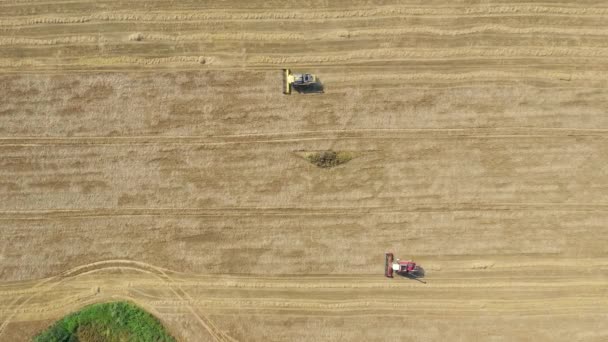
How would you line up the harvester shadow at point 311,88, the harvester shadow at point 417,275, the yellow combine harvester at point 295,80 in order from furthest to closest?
the harvester shadow at point 311,88 < the harvester shadow at point 417,275 < the yellow combine harvester at point 295,80

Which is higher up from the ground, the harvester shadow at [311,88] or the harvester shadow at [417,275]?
the harvester shadow at [311,88]

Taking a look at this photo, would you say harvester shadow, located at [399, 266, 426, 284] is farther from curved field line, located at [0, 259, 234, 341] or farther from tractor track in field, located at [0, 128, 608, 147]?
curved field line, located at [0, 259, 234, 341]

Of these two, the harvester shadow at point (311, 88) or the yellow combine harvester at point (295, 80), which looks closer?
the yellow combine harvester at point (295, 80)

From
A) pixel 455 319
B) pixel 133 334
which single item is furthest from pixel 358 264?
pixel 133 334

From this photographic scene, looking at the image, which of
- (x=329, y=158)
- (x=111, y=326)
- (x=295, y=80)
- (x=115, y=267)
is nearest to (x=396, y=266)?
(x=329, y=158)

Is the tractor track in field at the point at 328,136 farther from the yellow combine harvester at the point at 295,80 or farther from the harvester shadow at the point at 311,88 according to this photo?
the yellow combine harvester at the point at 295,80

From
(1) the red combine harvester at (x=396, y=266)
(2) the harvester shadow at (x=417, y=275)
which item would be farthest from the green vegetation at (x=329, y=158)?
(2) the harvester shadow at (x=417, y=275)
